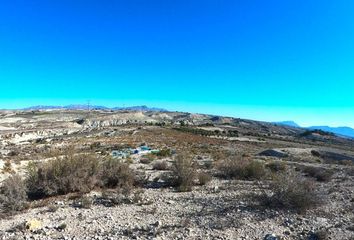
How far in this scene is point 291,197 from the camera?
13.4 m

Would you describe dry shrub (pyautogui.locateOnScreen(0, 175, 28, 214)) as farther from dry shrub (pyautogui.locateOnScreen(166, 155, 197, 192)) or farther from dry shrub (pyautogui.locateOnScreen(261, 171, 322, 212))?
dry shrub (pyautogui.locateOnScreen(261, 171, 322, 212))

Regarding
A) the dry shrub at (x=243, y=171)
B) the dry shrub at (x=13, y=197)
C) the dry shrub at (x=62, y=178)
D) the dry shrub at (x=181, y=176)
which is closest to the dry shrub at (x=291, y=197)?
the dry shrub at (x=181, y=176)

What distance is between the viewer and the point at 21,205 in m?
13.4

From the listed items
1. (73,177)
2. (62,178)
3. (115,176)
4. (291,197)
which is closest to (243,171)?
(115,176)

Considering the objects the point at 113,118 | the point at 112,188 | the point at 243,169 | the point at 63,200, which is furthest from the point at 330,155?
the point at 113,118

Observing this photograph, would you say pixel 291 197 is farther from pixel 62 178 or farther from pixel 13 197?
pixel 13 197

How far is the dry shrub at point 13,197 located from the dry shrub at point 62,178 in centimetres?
130

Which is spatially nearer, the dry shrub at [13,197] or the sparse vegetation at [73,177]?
the dry shrub at [13,197]

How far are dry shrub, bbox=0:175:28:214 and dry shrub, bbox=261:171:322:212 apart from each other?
8423 mm

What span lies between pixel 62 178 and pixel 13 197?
2384 millimetres

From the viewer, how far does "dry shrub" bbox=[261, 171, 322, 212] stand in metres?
13.3

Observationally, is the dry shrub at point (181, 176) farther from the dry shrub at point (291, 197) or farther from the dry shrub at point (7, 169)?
the dry shrub at point (7, 169)

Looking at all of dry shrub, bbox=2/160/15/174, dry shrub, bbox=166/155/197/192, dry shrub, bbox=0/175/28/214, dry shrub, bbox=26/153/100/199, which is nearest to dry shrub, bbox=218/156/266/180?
dry shrub, bbox=166/155/197/192

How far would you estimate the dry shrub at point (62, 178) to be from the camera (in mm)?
15461
